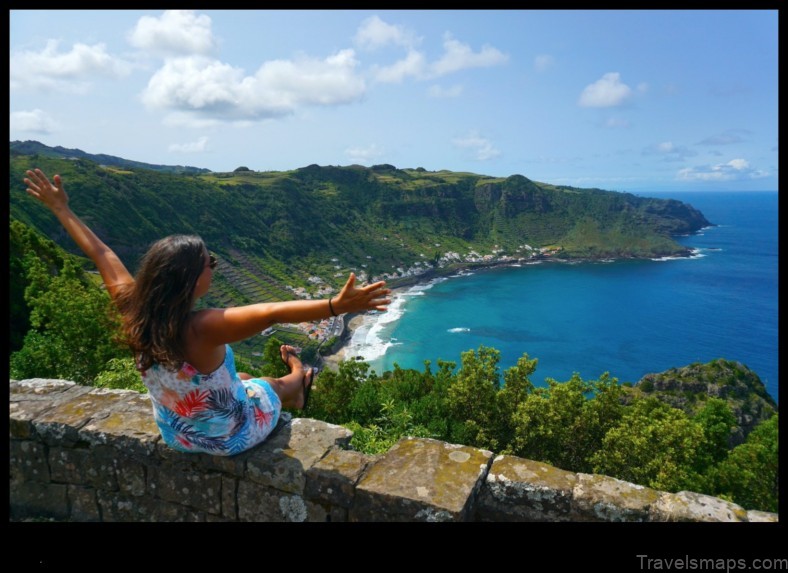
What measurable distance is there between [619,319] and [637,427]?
122 m

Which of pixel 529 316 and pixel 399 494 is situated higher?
pixel 399 494

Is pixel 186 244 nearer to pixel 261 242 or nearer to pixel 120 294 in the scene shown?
pixel 120 294

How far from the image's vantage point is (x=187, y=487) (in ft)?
15.6

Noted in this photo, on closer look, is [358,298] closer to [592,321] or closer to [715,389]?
[715,389]

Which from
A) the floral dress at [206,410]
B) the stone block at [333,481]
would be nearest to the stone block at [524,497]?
the stone block at [333,481]

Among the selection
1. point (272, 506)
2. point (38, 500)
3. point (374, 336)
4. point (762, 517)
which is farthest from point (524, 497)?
point (374, 336)

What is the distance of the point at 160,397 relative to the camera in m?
4.21

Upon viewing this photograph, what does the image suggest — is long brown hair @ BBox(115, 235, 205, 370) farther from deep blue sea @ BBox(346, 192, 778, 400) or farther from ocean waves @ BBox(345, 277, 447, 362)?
deep blue sea @ BBox(346, 192, 778, 400)

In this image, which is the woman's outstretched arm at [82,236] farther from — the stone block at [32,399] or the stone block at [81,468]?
the stone block at [32,399]

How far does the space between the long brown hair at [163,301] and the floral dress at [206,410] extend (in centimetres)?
27

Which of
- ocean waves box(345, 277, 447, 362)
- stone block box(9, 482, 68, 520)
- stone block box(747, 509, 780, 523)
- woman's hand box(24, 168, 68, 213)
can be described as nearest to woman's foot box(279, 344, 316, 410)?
stone block box(9, 482, 68, 520)

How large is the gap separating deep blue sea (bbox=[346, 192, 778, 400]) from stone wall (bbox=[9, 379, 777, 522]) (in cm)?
8820

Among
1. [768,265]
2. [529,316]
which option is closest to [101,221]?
[529,316]

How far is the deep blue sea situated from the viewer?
100500 millimetres
